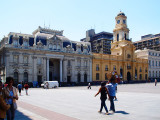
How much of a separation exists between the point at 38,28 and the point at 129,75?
38.3 m

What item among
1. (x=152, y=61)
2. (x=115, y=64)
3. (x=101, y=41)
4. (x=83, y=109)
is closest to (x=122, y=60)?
(x=115, y=64)

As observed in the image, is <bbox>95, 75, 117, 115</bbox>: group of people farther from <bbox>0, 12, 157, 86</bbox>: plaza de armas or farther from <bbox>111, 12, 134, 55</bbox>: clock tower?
<bbox>111, 12, 134, 55</bbox>: clock tower

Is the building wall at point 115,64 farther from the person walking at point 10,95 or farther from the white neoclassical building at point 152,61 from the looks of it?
the person walking at point 10,95

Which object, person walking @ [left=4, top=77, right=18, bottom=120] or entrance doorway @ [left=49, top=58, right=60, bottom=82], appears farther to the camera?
entrance doorway @ [left=49, top=58, right=60, bottom=82]

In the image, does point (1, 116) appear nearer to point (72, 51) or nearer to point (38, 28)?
point (72, 51)

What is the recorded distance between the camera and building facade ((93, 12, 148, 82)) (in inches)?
2427

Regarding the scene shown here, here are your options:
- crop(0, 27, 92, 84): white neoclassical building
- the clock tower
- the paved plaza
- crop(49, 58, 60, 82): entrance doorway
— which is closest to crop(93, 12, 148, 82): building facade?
the clock tower

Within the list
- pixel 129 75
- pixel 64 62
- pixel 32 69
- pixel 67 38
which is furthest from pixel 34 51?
pixel 129 75

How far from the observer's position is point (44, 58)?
48812 millimetres

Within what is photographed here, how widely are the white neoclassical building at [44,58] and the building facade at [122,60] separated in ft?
21.1

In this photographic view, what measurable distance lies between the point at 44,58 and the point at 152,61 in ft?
174

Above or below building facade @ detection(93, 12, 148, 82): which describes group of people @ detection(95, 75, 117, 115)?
below

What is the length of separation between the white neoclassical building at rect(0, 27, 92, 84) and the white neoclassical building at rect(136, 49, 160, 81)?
33032 millimetres

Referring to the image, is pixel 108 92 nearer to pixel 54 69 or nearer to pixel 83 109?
pixel 83 109
